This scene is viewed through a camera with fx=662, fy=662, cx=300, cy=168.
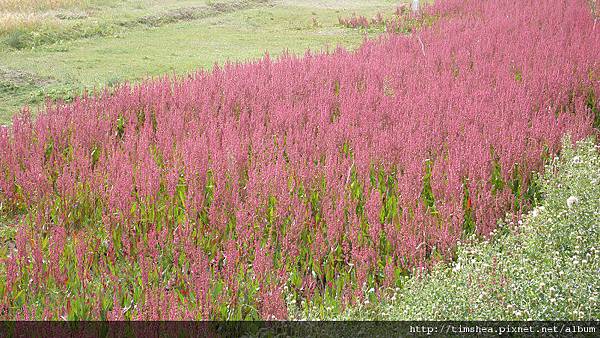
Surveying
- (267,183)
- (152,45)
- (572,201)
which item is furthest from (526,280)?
(152,45)

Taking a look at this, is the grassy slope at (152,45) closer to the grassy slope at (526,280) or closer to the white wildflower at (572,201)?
the grassy slope at (526,280)

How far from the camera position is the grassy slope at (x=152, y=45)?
10.2 meters

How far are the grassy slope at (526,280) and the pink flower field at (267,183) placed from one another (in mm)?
260

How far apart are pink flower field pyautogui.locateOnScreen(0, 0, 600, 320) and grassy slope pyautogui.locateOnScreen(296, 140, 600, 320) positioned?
26cm

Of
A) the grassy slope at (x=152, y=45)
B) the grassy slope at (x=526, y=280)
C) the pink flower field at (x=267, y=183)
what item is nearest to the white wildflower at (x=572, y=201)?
the grassy slope at (x=526, y=280)

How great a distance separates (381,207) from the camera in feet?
15.2

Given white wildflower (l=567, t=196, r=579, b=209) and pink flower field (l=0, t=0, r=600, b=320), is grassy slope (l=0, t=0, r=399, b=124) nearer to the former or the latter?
pink flower field (l=0, t=0, r=600, b=320)

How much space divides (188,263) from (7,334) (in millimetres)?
1058

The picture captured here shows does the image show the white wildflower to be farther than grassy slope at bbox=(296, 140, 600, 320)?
Yes

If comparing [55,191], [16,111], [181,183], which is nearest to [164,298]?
[181,183]

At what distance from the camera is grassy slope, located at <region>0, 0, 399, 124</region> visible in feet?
33.6

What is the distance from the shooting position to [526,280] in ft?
11.0

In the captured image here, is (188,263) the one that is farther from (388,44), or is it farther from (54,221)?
A: (388,44)

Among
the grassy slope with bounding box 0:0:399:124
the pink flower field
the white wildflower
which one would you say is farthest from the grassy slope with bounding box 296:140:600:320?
the grassy slope with bounding box 0:0:399:124
